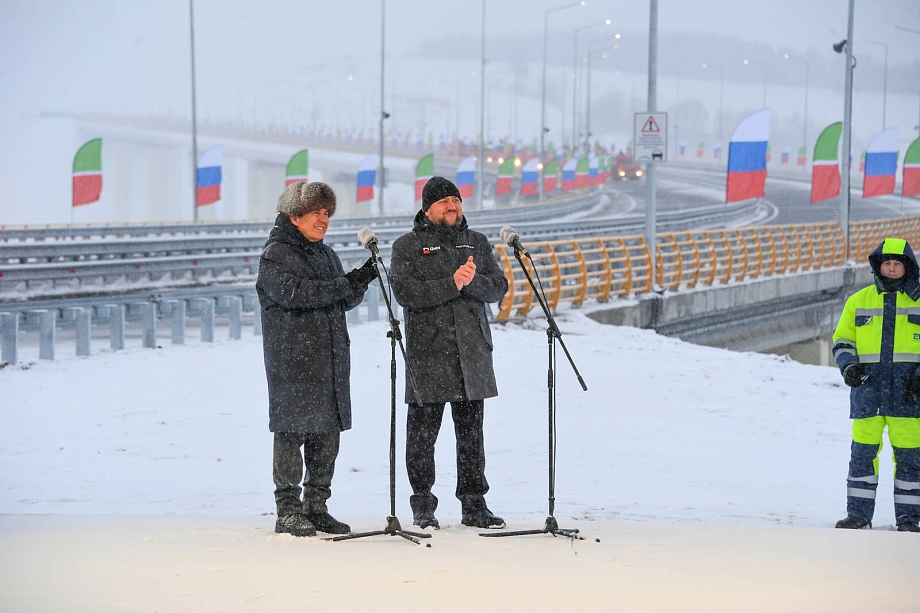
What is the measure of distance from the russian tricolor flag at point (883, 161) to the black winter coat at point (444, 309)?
86.5 ft

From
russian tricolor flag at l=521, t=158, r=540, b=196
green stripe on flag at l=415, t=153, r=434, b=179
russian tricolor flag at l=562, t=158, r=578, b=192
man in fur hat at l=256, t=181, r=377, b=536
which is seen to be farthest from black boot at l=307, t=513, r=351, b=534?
russian tricolor flag at l=562, t=158, r=578, b=192

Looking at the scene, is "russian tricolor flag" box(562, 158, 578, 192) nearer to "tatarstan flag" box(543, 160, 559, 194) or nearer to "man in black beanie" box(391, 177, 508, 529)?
"tatarstan flag" box(543, 160, 559, 194)

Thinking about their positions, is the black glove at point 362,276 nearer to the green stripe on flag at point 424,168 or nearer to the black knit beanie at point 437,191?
the black knit beanie at point 437,191

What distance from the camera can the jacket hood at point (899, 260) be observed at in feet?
22.2

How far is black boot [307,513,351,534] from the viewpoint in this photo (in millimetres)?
5891

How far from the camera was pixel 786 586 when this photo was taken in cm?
473

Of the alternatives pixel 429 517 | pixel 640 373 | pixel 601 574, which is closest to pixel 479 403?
pixel 429 517

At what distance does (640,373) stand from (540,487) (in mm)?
6065

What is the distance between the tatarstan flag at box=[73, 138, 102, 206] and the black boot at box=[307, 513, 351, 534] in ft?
88.3

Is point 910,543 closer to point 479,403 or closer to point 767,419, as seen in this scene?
point 479,403

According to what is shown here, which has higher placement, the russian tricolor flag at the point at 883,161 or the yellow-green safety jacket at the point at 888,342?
the russian tricolor flag at the point at 883,161

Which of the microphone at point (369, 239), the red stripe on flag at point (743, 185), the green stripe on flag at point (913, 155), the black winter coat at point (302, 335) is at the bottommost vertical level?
the black winter coat at point (302, 335)

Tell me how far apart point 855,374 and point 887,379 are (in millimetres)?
176

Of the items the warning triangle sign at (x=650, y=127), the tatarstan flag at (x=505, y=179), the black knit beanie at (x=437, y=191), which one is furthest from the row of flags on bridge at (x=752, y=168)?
the black knit beanie at (x=437, y=191)
